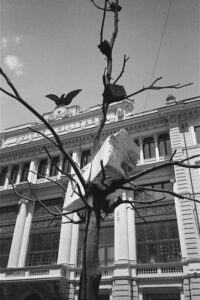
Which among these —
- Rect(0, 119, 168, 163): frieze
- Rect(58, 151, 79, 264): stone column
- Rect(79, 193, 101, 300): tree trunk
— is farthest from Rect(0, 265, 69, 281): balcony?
Rect(79, 193, 101, 300): tree trunk

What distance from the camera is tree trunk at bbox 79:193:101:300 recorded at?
2660mm

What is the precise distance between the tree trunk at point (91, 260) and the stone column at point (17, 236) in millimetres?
19073

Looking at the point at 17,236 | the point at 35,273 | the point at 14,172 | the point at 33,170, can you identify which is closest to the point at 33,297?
the point at 35,273

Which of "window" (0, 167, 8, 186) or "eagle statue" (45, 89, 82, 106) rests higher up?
"window" (0, 167, 8, 186)

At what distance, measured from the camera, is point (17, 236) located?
2058 cm

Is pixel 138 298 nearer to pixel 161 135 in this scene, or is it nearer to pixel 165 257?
pixel 165 257

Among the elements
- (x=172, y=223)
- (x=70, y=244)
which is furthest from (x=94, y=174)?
(x=70, y=244)

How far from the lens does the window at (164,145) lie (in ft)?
68.4

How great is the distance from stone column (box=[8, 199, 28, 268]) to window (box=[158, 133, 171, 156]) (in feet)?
43.3

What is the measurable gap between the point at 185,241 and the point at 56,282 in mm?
9089

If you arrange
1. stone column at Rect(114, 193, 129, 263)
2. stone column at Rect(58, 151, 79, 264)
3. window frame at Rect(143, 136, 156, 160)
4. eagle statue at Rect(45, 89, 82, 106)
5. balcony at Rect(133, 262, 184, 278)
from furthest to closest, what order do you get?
window frame at Rect(143, 136, 156, 160), stone column at Rect(58, 151, 79, 264), stone column at Rect(114, 193, 129, 263), balcony at Rect(133, 262, 184, 278), eagle statue at Rect(45, 89, 82, 106)

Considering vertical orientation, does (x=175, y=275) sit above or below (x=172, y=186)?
below

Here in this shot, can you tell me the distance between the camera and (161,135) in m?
22.0

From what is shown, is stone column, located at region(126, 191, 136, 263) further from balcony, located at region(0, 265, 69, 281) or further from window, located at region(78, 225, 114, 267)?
balcony, located at region(0, 265, 69, 281)
